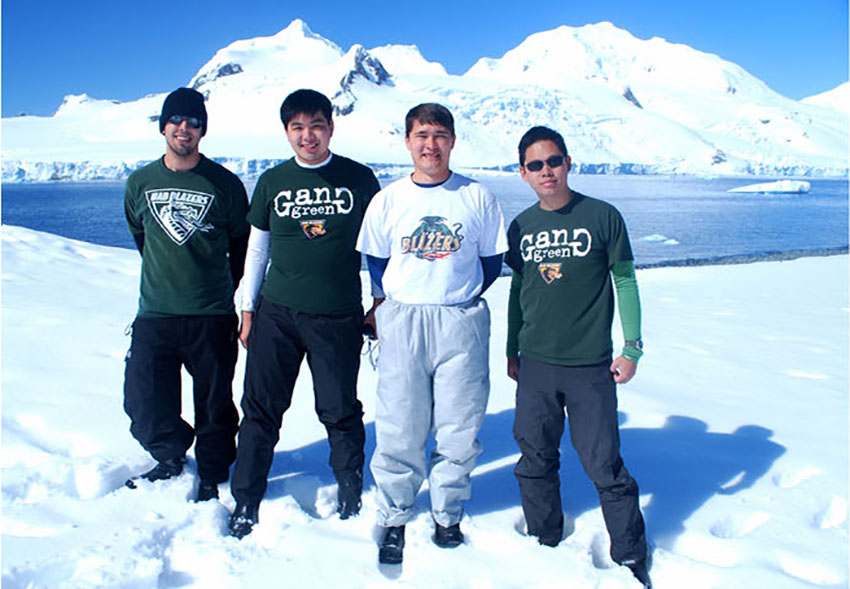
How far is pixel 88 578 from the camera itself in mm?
2109

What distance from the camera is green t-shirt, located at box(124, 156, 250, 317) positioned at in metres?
2.72

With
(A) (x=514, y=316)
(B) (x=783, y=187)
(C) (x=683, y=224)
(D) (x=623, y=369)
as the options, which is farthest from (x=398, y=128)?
→ (D) (x=623, y=369)

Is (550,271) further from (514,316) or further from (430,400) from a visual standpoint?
(430,400)

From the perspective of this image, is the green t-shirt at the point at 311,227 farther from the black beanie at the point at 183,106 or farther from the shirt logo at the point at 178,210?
the black beanie at the point at 183,106

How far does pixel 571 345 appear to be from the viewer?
242cm

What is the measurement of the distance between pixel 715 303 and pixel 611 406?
671 cm

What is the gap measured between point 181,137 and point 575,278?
1846 mm

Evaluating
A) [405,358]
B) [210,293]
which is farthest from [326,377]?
[210,293]

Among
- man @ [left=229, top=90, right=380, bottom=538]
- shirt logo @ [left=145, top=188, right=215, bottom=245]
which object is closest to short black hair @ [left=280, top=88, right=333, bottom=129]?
man @ [left=229, top=90, right=380, bottom=538]

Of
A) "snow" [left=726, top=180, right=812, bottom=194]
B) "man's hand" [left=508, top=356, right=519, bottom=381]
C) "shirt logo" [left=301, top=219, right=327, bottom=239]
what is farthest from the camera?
"snow" [left=726, top=180, right=812, bottom=194]

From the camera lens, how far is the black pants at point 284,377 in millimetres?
2613

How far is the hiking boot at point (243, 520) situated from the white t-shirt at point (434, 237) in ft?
3.69

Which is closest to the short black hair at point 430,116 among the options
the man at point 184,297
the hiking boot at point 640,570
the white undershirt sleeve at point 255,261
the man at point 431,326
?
the man at point 431,326

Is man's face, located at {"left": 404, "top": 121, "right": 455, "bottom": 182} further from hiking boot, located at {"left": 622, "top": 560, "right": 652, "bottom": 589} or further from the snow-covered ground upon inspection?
hiking boot, located at {"left": 622, "top": 560, "right": 652, "bottom": 589}
